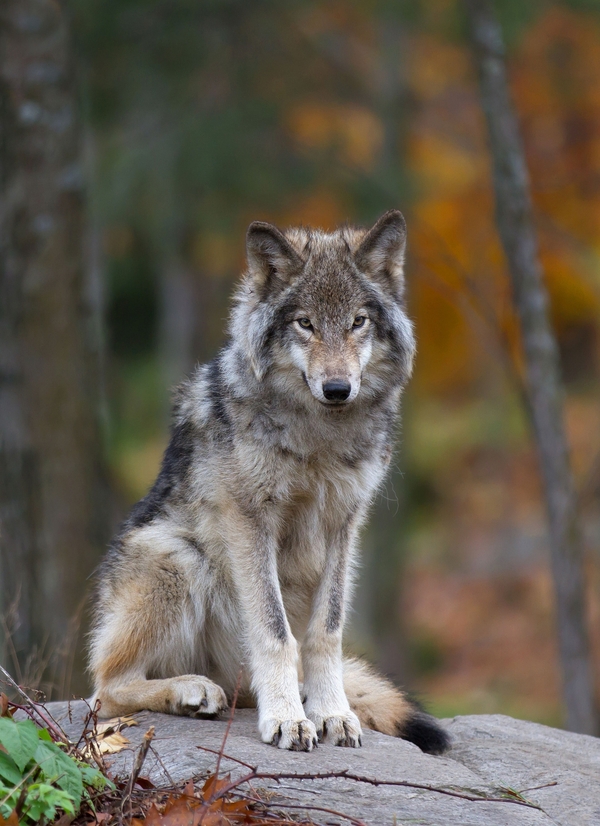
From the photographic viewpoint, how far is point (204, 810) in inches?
132

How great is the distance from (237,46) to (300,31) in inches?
44.4

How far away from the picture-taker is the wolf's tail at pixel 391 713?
17.1ft

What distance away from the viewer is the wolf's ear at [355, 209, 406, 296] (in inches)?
205

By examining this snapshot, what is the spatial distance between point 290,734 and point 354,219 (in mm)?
11717

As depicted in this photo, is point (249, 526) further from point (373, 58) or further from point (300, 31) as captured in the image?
point (373, 58)

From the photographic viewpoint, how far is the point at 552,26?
16.9 meters

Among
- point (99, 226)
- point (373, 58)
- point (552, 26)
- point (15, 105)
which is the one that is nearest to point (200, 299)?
point (99, 226)

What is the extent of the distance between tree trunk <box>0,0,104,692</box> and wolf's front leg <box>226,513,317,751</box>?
11.0 ft

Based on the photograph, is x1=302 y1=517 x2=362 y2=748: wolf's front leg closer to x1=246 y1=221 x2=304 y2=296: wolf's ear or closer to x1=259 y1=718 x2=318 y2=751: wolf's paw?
x1=259 y1=718 x2=318 y2=751: wolf's paw

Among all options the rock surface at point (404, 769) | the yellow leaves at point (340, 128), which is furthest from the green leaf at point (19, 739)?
the yellow leaves at point (340, 128)

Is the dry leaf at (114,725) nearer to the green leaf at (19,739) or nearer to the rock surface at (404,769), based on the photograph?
→ the rock surface at (404,769)

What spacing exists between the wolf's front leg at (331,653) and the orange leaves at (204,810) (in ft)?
3.84

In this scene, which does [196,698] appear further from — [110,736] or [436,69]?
[436,69]

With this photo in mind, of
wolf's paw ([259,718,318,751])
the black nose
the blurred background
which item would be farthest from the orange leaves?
the blurred background
